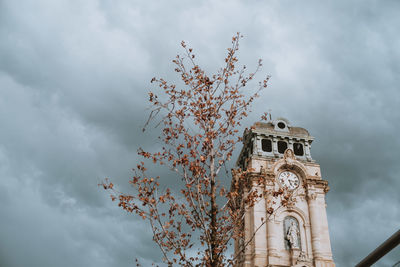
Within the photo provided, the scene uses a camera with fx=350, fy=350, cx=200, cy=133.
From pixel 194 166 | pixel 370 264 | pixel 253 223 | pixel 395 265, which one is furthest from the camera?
pixel 253 223

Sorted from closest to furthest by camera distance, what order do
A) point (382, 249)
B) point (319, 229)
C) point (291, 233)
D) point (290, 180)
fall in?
point (382, 249) < point (291, 233) < point (319, 229) < point (290, 180)

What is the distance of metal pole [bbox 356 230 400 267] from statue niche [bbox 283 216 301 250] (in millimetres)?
35396

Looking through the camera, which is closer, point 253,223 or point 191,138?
point 191,138

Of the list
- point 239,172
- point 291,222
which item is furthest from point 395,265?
point 291,222

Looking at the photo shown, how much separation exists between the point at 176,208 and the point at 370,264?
878 cm

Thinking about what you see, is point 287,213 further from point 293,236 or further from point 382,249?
point 382,249

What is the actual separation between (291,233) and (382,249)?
36396 mm

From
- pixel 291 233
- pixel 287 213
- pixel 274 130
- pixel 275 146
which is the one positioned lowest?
pixel 291 233

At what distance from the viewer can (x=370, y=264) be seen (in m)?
5.08

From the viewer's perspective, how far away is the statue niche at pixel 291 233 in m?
38.6

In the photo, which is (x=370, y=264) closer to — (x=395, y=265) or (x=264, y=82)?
(x=395, y=265)

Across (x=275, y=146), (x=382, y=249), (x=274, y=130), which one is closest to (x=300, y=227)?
(x=275, y=146)

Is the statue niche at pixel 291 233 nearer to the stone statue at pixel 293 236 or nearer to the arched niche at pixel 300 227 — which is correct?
the stone statue at pixel 293 236

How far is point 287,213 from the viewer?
40906 mm
